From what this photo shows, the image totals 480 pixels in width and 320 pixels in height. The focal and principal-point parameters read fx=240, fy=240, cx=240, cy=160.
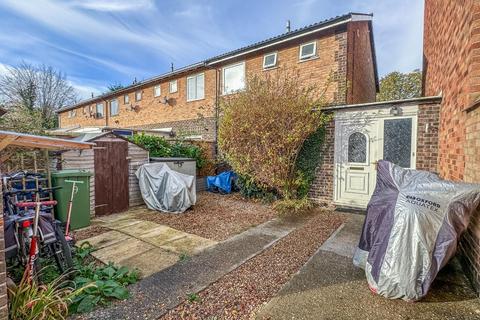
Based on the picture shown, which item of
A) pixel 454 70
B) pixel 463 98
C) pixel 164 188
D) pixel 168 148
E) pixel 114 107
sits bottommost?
pixel 164 188

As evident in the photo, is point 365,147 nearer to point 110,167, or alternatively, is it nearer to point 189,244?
point 189,244

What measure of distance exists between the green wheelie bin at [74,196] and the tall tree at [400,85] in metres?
18.8

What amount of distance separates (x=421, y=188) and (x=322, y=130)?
181 inches

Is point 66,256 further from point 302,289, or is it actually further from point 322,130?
point 322,130

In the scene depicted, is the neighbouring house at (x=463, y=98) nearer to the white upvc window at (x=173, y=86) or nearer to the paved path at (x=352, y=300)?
the paved path at (x=352, y=300)

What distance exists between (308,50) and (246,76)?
7.98ft

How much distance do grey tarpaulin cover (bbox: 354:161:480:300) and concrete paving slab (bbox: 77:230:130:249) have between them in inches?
158

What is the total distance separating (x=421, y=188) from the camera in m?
2.56

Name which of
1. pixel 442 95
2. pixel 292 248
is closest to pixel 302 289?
pixel 292 248

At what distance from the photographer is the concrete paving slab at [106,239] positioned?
4.11m

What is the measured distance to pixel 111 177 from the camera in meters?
6.23

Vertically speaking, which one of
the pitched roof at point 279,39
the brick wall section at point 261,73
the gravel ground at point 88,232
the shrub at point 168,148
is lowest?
the gravel ground at point 88,232

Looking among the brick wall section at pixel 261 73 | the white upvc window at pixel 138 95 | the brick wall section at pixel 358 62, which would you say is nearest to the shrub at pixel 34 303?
the brick wall section at pixel 261 73

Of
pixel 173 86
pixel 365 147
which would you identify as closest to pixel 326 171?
pixel 365 147
